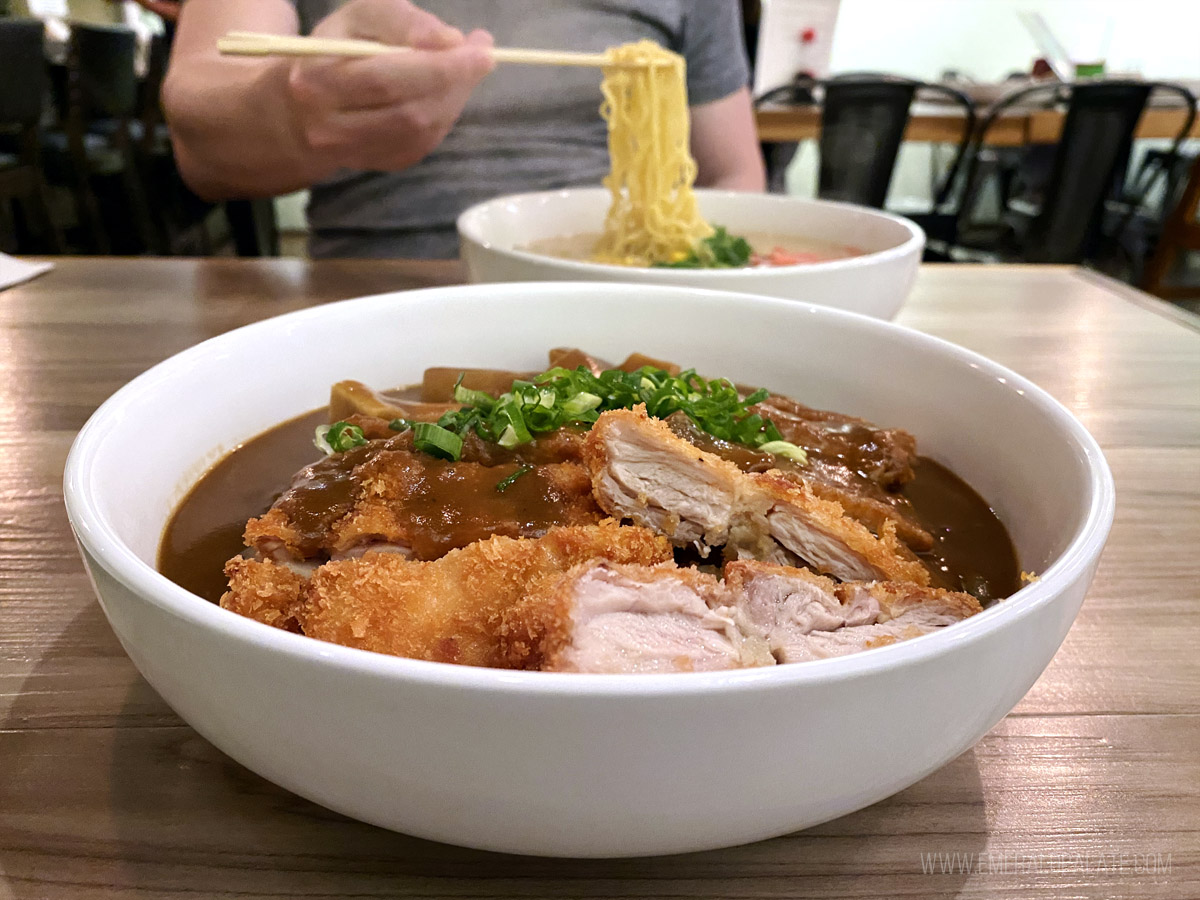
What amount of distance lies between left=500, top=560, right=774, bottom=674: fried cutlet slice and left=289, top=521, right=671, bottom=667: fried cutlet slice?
5 cm

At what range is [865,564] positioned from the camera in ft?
2.95

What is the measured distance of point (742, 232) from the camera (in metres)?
2.41

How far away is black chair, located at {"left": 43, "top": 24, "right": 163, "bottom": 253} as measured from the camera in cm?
647

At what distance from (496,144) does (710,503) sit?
2.31 meters

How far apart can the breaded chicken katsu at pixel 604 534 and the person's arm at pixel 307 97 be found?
1206mm

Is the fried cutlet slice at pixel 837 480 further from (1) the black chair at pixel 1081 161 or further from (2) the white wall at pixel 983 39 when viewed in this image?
(2) the white wall at pixel 983 39

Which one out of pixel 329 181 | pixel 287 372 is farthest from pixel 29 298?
pixel 287 372

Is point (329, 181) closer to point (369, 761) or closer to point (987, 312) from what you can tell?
point (987, 312)

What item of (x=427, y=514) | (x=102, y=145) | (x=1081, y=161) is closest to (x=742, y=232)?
(x=427, y=514)

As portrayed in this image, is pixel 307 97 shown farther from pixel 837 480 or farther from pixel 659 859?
pixel 659 859

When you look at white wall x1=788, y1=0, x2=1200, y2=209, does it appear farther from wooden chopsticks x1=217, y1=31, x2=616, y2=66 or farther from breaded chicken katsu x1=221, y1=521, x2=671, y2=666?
breaded chicken katsu x1=221, y1=521, x2=671, y2=666

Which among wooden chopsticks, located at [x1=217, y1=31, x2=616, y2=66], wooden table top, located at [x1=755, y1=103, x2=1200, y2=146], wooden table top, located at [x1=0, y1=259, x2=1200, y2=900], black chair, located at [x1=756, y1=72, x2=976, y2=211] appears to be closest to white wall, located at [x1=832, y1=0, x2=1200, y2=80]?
wooden table top, located at [x1=755, y1=103, x2=1200, y2=146]

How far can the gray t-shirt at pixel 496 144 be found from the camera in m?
2.84

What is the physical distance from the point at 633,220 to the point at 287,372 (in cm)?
135
